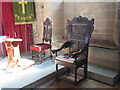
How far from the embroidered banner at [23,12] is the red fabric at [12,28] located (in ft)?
0.45

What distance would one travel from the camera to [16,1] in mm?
3900

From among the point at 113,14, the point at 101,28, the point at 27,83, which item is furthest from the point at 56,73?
the point at 113,14

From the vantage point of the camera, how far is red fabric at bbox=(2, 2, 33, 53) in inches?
149

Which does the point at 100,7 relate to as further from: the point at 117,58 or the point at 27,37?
the point at 27,37

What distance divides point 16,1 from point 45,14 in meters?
0.90

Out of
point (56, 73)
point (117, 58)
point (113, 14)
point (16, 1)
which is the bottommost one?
point (56, 73)

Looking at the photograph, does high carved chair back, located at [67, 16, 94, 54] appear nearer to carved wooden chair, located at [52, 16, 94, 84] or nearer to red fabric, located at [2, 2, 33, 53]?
carved wooden chair, located at [52, 16, 94, 84]

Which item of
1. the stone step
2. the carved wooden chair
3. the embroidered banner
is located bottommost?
the stone step

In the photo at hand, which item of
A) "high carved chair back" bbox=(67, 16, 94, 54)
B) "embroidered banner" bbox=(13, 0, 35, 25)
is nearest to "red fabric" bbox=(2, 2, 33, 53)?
"embroidered banner" bbox=(13, 0, 35, 25)

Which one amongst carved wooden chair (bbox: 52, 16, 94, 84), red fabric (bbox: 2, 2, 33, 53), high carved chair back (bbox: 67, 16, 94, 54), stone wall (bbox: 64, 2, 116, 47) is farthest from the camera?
red fabric (bbox: 2, 2, 33, 53)

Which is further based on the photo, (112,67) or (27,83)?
(112,67)

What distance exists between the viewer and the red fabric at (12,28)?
3.79 m

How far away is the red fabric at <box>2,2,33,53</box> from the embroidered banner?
0.14m

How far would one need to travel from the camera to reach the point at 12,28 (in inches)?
157
